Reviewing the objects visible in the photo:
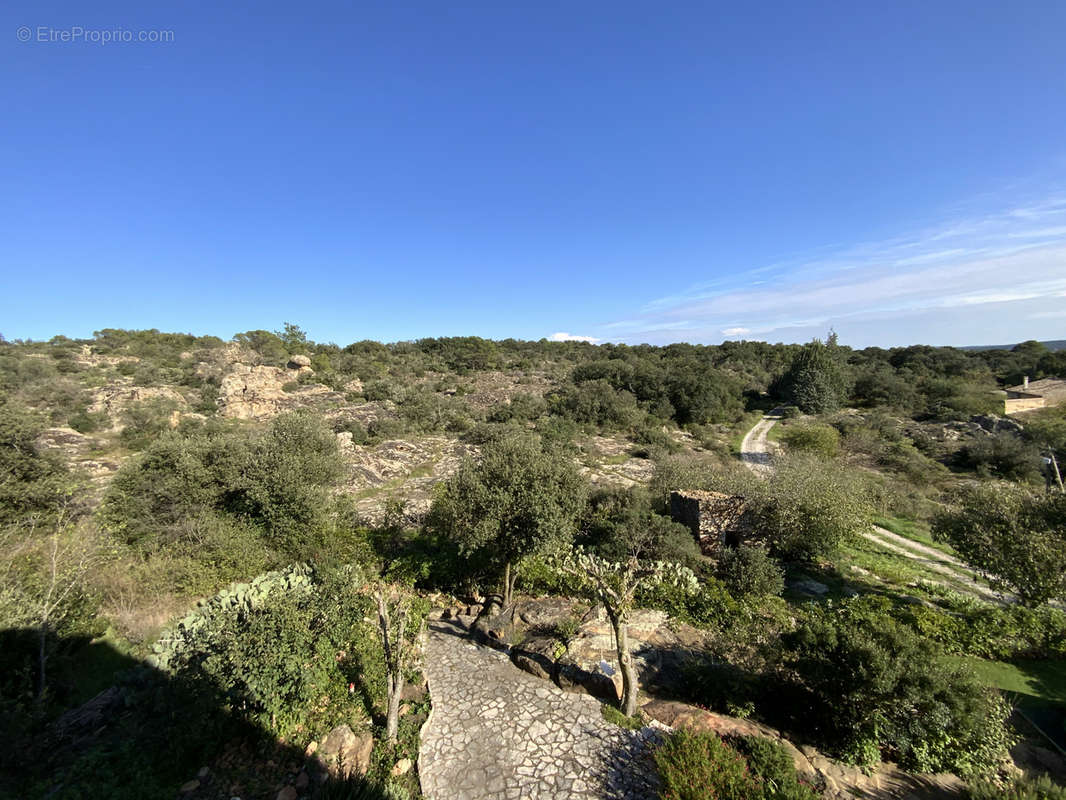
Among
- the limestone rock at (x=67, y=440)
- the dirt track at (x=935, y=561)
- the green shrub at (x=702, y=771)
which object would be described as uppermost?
the limestone rock at (x=67, y=440)

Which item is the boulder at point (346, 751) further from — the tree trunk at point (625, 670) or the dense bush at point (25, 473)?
the dense bush at point (25, 473)

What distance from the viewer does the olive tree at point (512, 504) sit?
363 inches

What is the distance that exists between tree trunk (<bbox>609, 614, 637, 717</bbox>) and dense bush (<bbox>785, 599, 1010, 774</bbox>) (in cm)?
288

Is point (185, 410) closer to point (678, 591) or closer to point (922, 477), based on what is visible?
Result: point (678, 591)

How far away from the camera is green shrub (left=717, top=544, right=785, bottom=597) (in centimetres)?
1084

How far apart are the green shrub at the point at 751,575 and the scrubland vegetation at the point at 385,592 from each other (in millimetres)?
84

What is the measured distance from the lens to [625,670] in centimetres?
688

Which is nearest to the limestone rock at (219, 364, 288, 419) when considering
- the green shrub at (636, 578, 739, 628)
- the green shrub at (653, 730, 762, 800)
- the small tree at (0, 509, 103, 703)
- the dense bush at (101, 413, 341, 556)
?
the dense bush at (101, 413, 341, 556)

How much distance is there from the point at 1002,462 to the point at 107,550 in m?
46.2

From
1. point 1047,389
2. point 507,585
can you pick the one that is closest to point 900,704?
point 507,585

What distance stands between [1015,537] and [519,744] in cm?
1340

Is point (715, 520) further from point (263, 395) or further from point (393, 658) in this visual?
point (263, 395)

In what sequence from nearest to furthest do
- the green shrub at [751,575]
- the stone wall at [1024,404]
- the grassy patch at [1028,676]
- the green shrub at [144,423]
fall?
1. the grassy patch at [1028,676]
2. the green shrub at [751,575]
3. the green shrub at [144,423]
4. the stone wall at [1024,404]

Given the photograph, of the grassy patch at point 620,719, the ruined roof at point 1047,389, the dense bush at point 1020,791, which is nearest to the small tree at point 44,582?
the grassy patch at point 620,719
